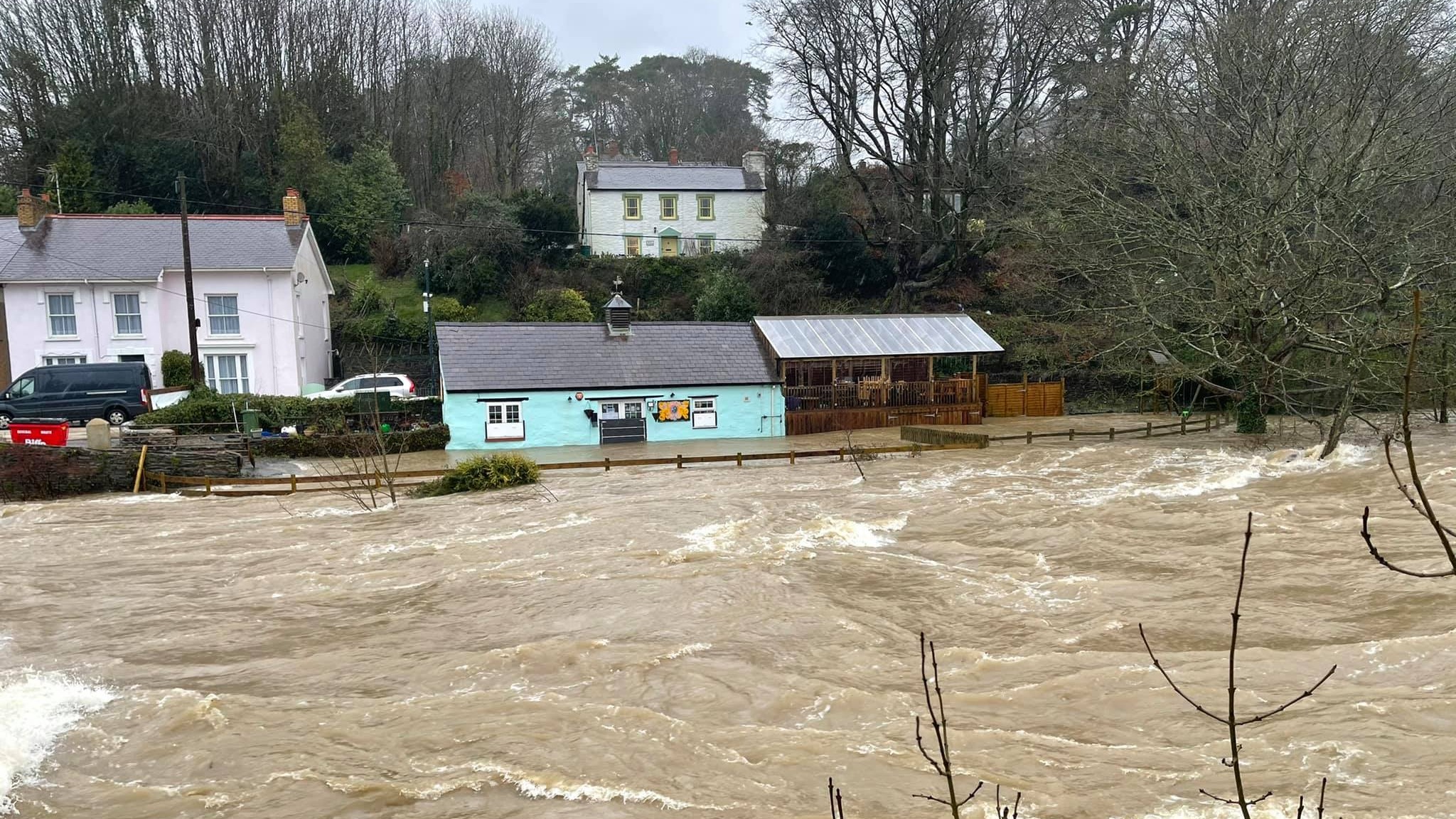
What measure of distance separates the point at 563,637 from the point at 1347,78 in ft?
82.8

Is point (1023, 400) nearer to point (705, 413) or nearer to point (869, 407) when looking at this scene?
point (869, 407)

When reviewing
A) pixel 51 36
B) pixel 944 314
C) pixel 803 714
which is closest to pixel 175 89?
pixel 51 36

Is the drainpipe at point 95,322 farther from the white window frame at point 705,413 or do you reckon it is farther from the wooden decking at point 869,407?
the wooden decking at point 869,407

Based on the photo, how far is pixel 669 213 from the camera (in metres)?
47.4

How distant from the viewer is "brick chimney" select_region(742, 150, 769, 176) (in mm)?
49938

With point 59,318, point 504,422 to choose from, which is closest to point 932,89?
point 504,422

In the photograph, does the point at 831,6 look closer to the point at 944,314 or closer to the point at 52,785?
the point at 944,314

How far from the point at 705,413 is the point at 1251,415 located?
15658mm

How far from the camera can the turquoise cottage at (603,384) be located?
2897 cm

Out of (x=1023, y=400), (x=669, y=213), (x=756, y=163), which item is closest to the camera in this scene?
(x=1023, y=400)

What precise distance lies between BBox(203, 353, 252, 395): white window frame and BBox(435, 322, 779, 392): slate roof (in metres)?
8.62

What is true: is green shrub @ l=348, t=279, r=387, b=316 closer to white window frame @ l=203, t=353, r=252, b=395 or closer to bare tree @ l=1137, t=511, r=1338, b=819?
white window frame @ l=203, t=353, r=252, b=395

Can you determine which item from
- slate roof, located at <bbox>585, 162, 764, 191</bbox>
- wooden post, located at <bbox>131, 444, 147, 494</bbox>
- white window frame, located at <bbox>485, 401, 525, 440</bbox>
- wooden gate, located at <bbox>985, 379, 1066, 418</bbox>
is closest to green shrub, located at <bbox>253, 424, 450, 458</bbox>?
white window frame, located at <bbox>485, 401, 525, 440</bbox>

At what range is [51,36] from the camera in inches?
1770
